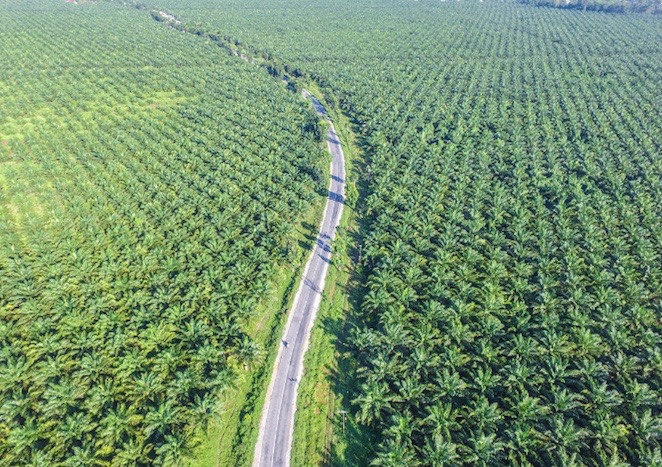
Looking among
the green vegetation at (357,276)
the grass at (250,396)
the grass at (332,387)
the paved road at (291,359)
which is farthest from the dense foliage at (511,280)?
the grass at (250,396)

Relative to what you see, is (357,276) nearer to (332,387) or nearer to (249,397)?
(332,387)

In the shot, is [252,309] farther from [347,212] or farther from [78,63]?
[78,63]

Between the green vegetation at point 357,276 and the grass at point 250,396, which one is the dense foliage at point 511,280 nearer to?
the green vegetation at point 357,276

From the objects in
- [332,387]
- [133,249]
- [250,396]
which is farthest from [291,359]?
[133,249]

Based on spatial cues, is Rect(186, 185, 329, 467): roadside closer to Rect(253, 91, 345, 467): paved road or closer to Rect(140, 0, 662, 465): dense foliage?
Rect(253, 91, 345, 467): paved road

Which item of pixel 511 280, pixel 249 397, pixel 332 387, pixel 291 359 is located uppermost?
pixel 511 280
